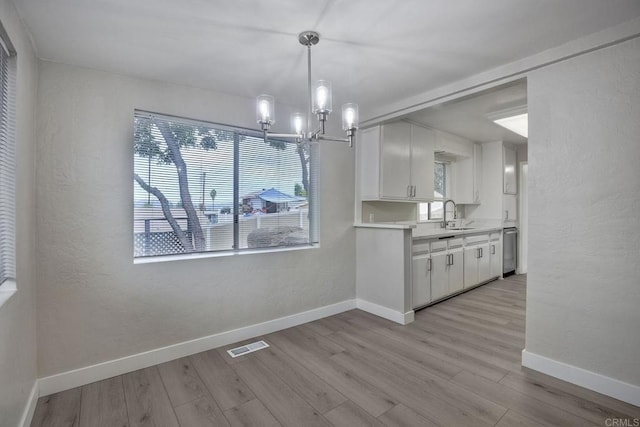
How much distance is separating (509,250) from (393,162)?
3.30 meters

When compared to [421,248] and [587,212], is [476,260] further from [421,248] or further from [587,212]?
[587,212]

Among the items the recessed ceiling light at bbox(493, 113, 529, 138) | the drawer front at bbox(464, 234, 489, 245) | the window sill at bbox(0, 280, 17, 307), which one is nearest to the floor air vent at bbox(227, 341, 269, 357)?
the window sill at bbox(0, 280, 17, 307)

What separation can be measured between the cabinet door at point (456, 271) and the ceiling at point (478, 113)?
179cm

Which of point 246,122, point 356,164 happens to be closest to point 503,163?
point 356,164

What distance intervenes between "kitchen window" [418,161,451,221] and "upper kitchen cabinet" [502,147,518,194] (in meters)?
0.92

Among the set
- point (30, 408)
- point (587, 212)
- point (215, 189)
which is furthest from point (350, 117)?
point (30, 408)

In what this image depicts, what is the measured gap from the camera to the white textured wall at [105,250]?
2217 mm

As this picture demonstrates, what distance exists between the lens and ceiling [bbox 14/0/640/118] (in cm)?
174

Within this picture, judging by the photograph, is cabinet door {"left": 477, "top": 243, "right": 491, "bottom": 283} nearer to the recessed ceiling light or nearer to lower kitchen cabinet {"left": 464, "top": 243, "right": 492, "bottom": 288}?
lower kitchen cabinet {"left": 464, "top": 243, "right": 492, "bottom": 288}

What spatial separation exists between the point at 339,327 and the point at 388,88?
2.53m

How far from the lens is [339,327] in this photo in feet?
10.9

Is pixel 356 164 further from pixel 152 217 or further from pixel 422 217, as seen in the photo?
pixel 152 217

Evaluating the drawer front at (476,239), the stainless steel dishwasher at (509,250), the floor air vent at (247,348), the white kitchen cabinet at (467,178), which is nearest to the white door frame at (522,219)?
the stainless steel dishwasher at (509,250)

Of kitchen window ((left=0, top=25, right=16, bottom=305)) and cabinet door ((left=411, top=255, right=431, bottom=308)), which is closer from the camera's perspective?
kitchen window ((left=0, top=25, right=16, bottom=305))
